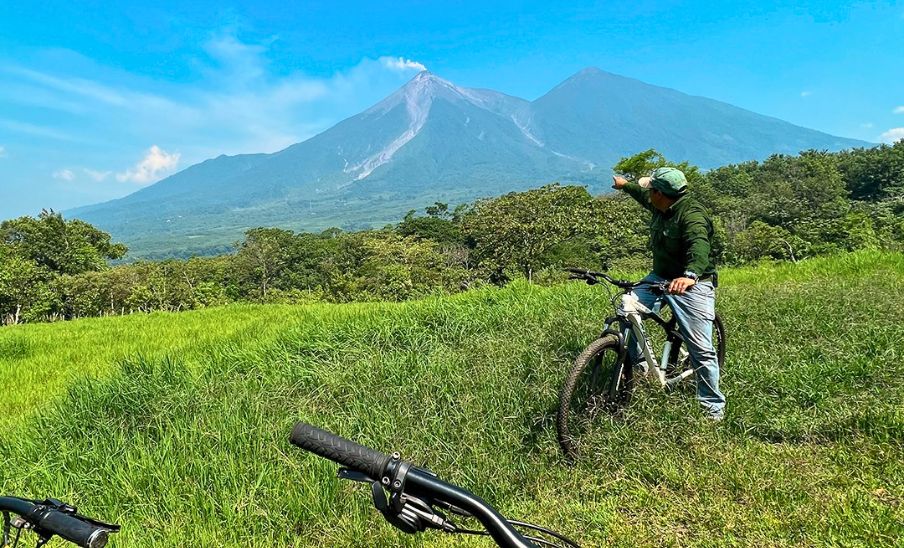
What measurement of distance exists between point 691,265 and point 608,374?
1.05 meters

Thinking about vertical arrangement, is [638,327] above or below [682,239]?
below

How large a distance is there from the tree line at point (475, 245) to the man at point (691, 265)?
18.1 m

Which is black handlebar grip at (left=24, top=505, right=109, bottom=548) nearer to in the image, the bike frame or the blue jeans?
the bike frame

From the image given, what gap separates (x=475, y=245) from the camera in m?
40.5

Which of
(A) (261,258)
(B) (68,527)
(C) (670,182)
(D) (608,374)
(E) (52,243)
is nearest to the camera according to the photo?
(B) (68,527)

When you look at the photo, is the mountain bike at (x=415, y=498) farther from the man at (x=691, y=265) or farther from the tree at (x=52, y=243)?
the tree at (x=52, y=243)

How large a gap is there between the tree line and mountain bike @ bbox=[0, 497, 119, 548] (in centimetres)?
2054

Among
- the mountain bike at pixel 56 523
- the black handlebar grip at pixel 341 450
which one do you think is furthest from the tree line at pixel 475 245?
the black handlebar grip at pixel 341 450

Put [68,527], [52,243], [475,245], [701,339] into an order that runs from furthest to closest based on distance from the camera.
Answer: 1. [475,245]
2. [52,243]
3. [701,339]
4. [68,527]

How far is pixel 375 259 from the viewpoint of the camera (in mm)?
36562

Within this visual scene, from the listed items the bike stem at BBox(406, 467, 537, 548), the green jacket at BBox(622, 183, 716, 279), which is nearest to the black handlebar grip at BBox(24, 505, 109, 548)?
the bike stem at BBox(406, 467, 537, 548)

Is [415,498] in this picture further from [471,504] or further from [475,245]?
[475,245]


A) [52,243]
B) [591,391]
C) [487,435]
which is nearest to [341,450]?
[487,435]

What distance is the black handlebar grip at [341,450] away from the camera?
1009mm
